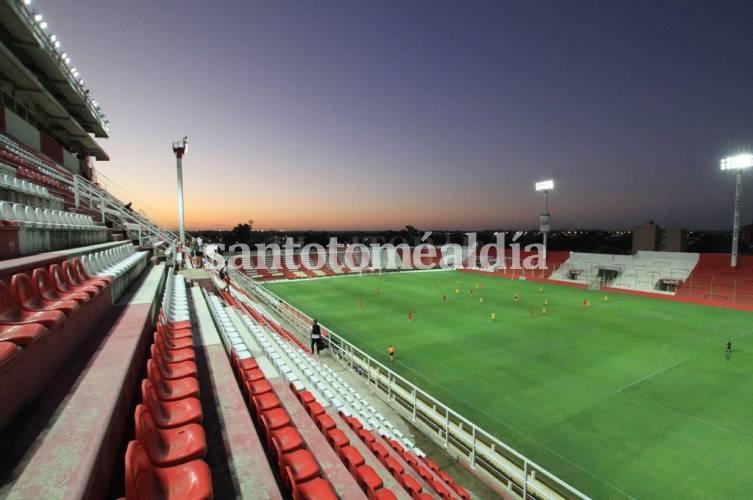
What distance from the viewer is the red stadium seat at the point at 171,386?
365 centimetres

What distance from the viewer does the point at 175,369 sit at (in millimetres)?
4477

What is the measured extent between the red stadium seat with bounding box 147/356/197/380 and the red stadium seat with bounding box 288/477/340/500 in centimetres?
184

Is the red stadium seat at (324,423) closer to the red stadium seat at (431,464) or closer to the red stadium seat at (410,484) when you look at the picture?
the red stadium seat at (410,484)

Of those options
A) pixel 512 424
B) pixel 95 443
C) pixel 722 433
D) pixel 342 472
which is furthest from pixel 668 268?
pixel 95 443

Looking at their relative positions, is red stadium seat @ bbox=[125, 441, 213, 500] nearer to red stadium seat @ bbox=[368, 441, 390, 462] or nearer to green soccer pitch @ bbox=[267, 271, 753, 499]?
red stadium seat @ bbox=[368, 441, 390, 462]

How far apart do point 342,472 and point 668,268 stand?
136 ft

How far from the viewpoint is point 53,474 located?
2068mm

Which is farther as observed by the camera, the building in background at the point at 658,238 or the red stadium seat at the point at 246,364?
the building in background at the point at 658,238

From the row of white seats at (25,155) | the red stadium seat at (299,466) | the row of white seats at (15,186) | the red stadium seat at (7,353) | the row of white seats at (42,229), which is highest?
the row of white seats at (25,155)

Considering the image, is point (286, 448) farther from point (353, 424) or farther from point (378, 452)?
point (353, 424)

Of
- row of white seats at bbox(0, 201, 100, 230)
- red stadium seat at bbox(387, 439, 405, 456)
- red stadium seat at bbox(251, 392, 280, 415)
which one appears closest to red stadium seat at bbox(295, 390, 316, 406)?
red stadium seat at bbox(251, 392, 280, 415)

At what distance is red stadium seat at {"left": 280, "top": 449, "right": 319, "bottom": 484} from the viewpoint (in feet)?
11.8

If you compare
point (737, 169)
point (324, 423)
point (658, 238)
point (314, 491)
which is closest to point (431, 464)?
point (324, 423)

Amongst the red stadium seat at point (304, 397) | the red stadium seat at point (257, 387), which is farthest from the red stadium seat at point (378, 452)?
the red stadium seat at point (257, 387)
